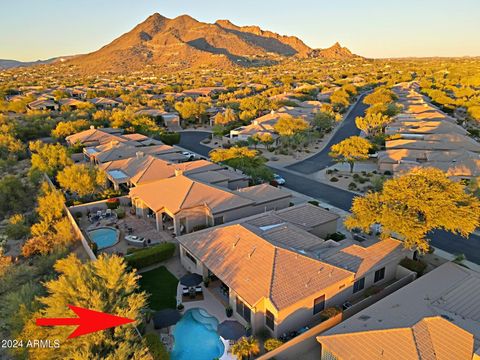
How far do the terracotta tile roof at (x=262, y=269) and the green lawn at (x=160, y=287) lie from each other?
3213 millimetres

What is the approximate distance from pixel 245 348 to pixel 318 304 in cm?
584

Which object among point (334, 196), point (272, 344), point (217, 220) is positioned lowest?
point (334, 196)

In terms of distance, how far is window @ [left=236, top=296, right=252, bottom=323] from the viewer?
21.7 m

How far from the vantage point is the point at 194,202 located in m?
34.2

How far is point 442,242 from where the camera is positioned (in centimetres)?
3231

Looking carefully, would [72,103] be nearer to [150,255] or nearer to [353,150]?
[353,150]

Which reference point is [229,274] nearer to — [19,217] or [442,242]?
[442,242]

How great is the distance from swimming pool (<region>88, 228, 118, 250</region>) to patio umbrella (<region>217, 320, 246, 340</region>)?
52.9ft

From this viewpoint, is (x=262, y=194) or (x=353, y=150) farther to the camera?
(x=353, y=150)

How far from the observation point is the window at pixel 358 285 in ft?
79.6

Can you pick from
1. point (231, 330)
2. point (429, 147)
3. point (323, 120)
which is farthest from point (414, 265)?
point (323, 120)

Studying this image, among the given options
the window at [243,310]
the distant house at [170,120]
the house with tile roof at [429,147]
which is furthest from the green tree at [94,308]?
the distant house at [170,120]

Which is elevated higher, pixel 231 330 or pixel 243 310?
pixel 243 310

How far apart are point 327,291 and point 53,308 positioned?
16.4 m
